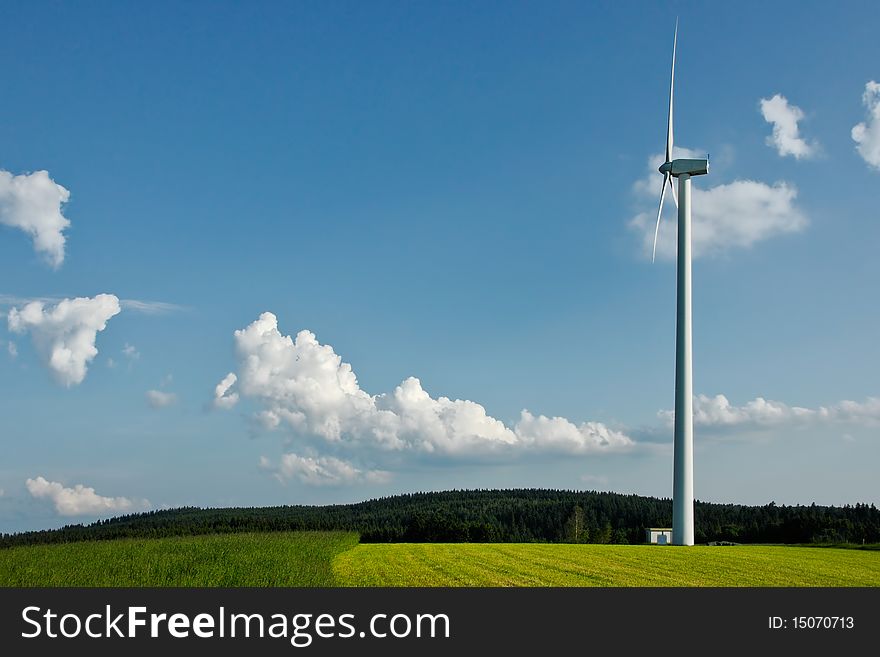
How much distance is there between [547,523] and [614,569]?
4671 inches

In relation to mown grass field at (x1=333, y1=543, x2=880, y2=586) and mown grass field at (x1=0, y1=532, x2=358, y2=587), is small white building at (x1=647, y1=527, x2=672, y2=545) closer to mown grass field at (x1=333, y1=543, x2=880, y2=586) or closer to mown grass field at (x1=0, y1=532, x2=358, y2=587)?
mown grass field at (x1=333, y1=543, x2=880, y2=586)

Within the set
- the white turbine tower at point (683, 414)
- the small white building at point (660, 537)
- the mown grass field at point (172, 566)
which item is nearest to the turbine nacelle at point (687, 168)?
the white turbine tower at point (683, 414)

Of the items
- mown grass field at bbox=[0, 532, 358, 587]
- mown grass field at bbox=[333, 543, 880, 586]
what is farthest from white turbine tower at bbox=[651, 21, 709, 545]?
mown grass field at bbox=[0, 532, 358, 587]

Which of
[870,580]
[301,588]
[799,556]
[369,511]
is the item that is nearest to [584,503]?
[369,511]

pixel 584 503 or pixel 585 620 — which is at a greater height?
pixel 585 620

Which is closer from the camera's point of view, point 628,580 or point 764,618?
point 764,618

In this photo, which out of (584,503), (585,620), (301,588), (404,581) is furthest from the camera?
(584,503)

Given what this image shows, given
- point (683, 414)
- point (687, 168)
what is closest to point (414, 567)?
point (683, 414)

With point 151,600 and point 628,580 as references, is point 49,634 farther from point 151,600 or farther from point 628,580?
Answer: point 628,580

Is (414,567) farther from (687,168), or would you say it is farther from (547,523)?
(547,523)

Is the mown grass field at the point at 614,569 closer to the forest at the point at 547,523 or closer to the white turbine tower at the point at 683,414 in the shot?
the white turbine tower at the point at 683,414

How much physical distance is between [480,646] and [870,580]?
2352 centimetres

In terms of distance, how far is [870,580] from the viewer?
35094 mm

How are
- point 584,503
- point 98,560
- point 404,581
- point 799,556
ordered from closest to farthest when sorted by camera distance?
1. point 404,581
2. point 98,560
3. point 799,556
4. point 584,503
